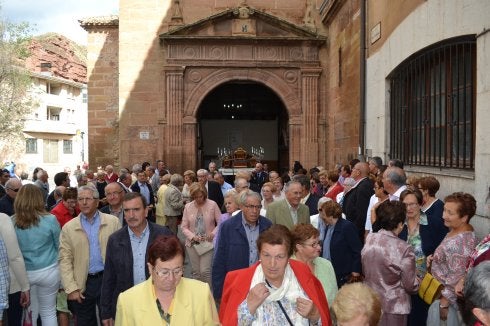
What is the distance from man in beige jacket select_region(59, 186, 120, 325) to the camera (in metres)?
4.77

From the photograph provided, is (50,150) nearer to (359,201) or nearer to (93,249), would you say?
(359,201)

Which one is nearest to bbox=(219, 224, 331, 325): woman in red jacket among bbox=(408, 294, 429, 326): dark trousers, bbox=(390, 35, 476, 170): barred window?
bbox=(408, 294, 429, 326): dark trousers

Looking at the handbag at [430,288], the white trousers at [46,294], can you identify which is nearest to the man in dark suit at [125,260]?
the white trousers at [46,294]

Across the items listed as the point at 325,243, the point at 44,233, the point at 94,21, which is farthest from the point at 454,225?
the point at 94,21

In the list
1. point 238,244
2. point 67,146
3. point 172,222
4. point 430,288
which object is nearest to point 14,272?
point 238,244

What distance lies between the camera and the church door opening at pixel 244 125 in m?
24.5

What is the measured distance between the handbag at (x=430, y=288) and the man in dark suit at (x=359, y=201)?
2395 millimetres

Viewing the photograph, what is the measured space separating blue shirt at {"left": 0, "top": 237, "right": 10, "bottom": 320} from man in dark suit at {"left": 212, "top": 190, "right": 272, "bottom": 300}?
1664 millimetres

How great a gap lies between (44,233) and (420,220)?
3476mm

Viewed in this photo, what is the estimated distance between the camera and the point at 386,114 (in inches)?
428

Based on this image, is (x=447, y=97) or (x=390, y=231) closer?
(x=390, y=231)

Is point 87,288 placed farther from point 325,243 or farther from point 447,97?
point 447,97

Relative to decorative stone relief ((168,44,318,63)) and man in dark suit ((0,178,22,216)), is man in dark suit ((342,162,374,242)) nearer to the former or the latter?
man in dark suit ((0,178,22,216))

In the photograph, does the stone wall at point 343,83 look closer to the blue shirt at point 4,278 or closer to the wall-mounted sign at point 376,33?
the wall-mounted sign at point 376,33
